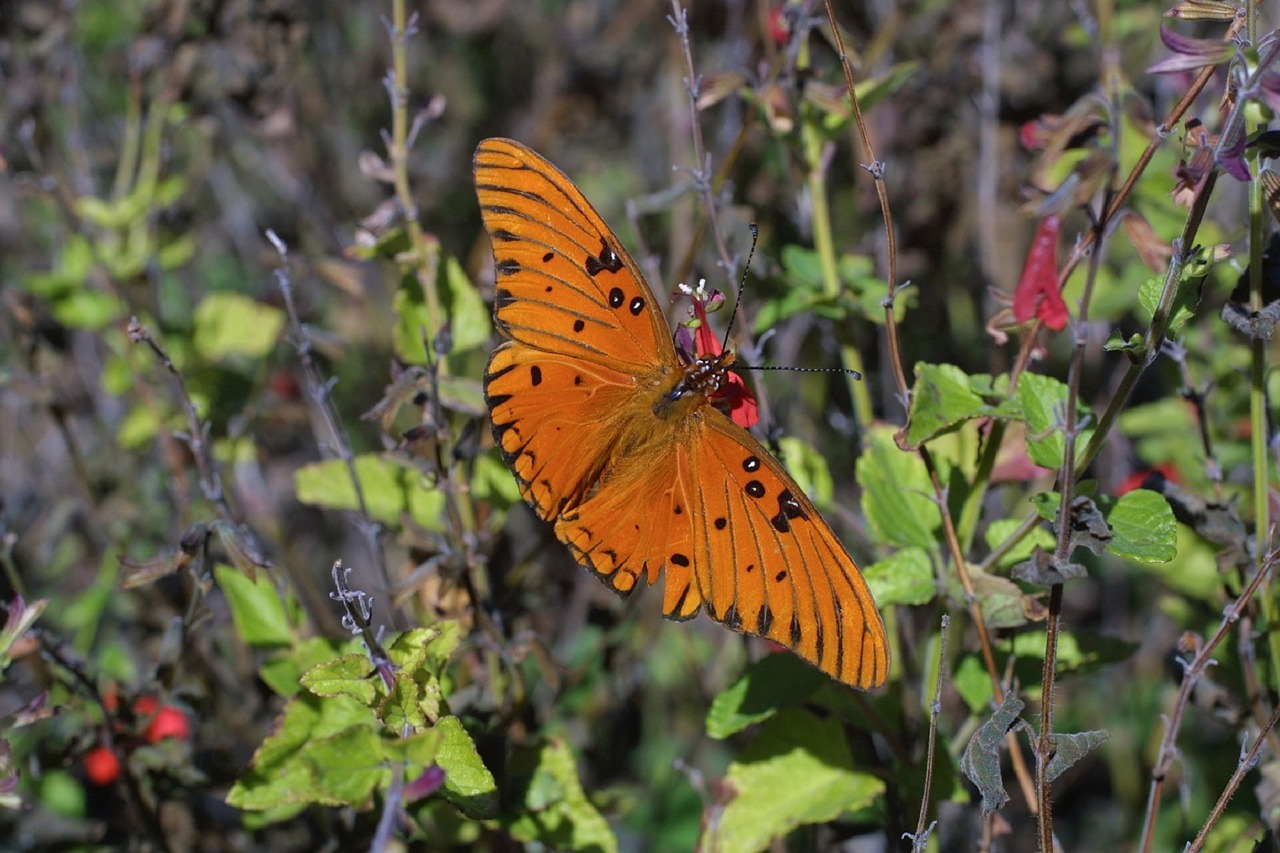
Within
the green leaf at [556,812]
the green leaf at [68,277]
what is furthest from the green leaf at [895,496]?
the green leaf at [68,277]

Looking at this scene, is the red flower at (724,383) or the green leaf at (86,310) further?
the green leaf at (86,310)

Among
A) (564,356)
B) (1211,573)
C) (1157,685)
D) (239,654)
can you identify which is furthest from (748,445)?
(1157,685)

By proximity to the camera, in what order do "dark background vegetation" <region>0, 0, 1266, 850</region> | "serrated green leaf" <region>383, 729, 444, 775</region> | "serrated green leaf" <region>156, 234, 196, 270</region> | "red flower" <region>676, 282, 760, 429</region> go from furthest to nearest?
"serrated green leaf" <region>156, 234, 196, 270</region>
"dark background vegetation" <region>0, 0, 1266, 850</region>
"red flower" <region>676, 282, 760, 429</region>
"serrated green leaf" <region>383, 729, 444, 775</region>

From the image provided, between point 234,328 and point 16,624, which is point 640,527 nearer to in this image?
point 16,624

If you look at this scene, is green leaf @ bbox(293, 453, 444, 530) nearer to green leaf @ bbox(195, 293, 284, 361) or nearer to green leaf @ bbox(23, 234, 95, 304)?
green leaf @ bbox(195, 293, 284, 361)

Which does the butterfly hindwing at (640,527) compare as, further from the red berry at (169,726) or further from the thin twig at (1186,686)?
the red berry at (169,726)

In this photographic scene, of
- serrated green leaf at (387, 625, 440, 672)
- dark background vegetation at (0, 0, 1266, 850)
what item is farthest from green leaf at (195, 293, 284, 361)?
serrated green leaf at (387, 625, 440, 672)

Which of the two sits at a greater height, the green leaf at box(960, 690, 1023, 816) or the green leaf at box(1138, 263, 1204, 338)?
the green leaf at box(1138, 263, 1204, 338)
